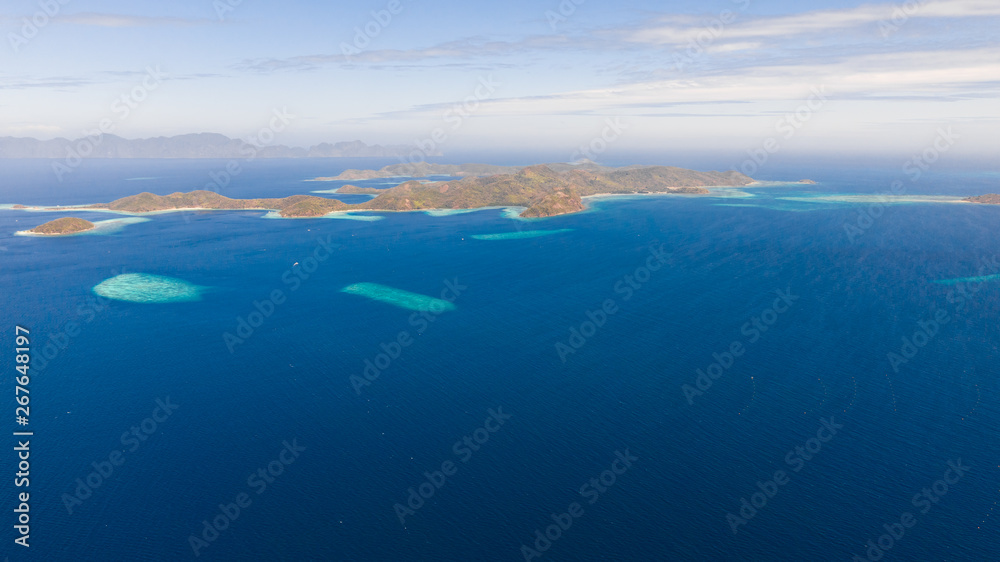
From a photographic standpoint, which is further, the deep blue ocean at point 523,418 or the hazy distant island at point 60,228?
the hazy distant island at point 60,228

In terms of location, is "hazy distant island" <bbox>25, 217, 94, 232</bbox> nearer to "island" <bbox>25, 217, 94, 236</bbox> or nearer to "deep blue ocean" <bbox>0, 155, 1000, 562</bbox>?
"island" <bbox>25, 217, 94, 236</bbox>

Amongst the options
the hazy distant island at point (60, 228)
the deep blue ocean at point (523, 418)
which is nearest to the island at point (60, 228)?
the hazy distant island at point (60, 228)

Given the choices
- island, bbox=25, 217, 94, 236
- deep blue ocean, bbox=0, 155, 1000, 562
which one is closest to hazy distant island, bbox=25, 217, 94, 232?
island, bbox=25, 217, 94, 236

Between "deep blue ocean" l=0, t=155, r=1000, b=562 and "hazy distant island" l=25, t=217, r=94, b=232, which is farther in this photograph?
"hazy distant island" l=25, t=217, r=94, b=232

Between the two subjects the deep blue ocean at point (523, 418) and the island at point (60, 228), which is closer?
the deep blue ocean at point (523, 418)

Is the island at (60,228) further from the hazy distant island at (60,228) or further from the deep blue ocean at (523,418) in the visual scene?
the deep blue ocean at (523,418)

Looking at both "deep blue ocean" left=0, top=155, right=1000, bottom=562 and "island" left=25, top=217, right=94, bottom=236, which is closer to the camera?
"deep blue ocean" left=0, top=155, right=1000, bottom=562
